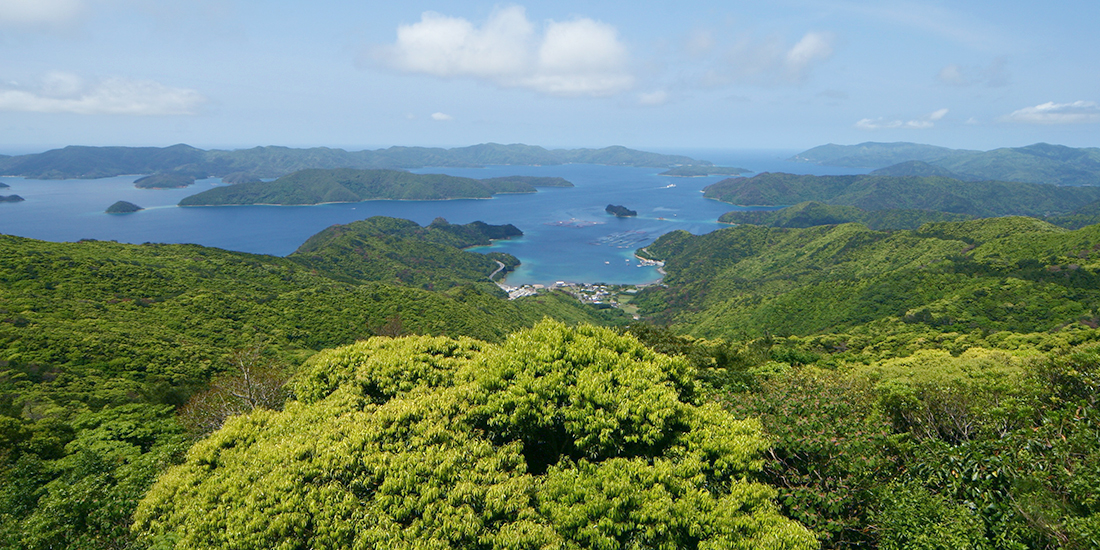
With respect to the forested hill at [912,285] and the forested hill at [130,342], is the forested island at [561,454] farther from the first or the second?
the forested hill at [912,285]

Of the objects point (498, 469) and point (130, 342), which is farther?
point (130, 342)

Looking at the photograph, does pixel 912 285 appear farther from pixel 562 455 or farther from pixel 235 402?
pixel 235 402

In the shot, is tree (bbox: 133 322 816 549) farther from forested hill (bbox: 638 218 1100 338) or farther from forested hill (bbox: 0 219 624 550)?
forested hill (bbox: 638 218 1100 338)

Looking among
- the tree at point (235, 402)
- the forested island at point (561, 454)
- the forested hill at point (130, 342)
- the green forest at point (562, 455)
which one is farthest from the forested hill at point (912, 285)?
the tree at point (235, 402)

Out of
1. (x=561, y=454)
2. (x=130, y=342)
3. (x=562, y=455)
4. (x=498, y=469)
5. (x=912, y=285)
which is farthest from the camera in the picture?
(x=912, y=285)

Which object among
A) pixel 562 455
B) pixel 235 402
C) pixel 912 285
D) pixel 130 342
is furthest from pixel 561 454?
pixel 912 285

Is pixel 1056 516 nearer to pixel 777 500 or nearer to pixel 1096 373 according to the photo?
pixel 777 500
